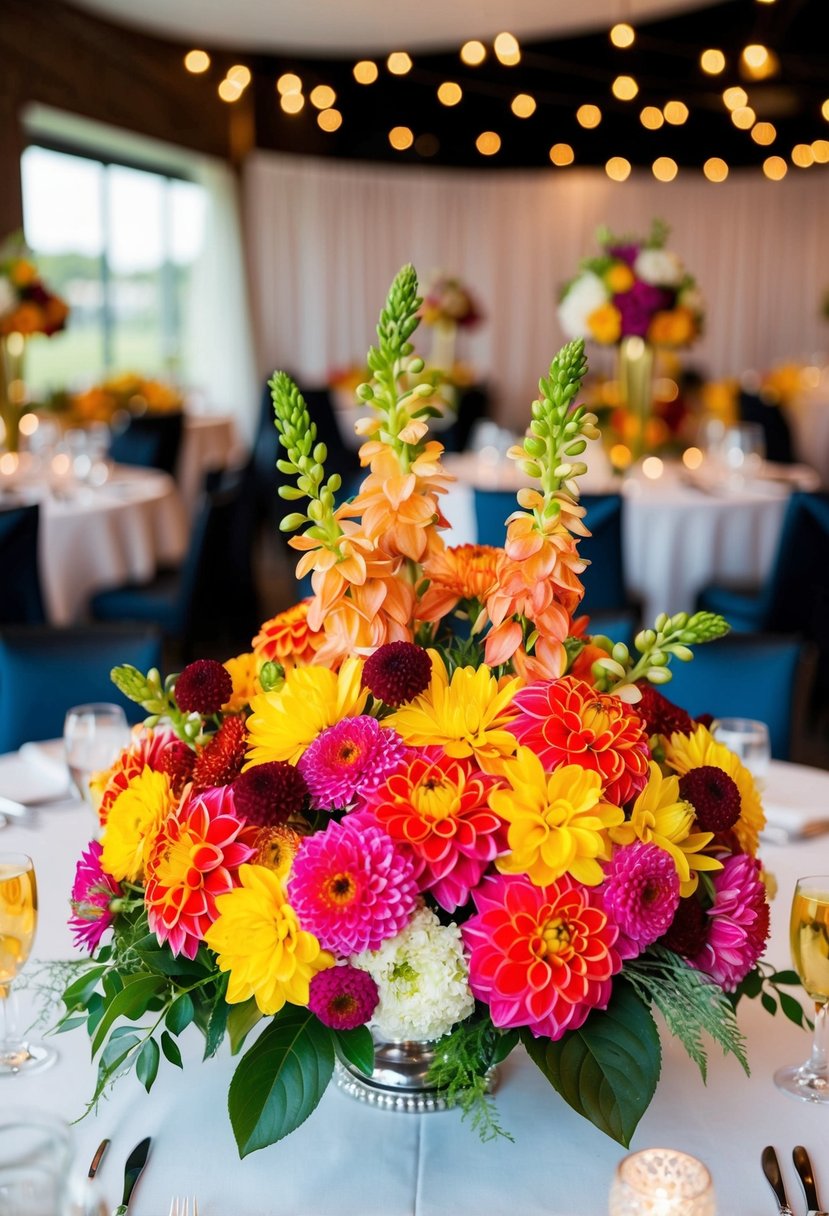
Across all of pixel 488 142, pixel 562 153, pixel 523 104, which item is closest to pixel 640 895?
pixel 523 104

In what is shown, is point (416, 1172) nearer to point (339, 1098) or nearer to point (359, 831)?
point (339, 1098)

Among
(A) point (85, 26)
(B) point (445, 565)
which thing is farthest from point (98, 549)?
(A) point (85, 26)

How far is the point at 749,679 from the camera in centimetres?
233

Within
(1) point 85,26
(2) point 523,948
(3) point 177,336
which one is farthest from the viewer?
(3) point 177,336

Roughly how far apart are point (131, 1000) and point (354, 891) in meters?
0.22

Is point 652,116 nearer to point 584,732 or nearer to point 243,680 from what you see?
point 243,680

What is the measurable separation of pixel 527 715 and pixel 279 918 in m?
0.25

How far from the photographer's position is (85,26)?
8320mm

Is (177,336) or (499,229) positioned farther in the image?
(499,229)

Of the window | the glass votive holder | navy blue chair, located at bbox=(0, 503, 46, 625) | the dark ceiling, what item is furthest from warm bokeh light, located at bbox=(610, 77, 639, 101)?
the glass votive holder

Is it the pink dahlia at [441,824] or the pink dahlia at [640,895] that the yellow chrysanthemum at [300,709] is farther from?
the pink dahlia at [640,895]

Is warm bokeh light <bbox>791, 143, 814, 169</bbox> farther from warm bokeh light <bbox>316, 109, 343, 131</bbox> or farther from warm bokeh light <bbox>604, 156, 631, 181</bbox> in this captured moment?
warm bokeh light <bbox>316, 109, 343, 131</bbox>

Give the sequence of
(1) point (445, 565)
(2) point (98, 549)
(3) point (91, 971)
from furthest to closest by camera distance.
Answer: (2) point (98, 549) < (1) point (445, 565) < (3) point (91, 971)

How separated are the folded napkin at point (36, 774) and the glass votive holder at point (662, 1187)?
123 centimetres
